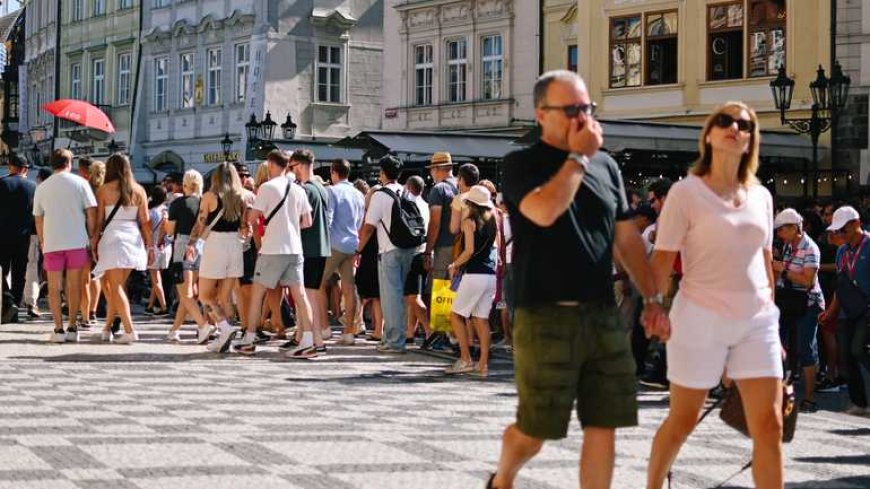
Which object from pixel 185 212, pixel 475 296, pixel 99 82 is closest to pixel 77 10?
pixel 99 82

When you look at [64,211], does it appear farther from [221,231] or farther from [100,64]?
[100,64]

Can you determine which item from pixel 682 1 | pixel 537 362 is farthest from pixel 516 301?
pixel 682 1

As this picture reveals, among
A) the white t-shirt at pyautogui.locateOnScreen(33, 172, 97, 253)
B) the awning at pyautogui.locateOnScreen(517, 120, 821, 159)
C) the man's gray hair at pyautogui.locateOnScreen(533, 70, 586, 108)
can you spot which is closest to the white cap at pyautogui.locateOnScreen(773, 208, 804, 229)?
the man's gray hair at pyautogui.locateOnScreen(533, 70, 586, 108)

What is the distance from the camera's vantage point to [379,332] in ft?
58.0

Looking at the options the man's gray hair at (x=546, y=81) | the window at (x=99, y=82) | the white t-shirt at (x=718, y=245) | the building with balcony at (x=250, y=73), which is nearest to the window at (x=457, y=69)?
the building with balcony at (x=250, y=73)

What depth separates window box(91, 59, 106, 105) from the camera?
5634 cm

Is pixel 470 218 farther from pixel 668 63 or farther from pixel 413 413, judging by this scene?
pixel 668 63

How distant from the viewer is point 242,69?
48.4m

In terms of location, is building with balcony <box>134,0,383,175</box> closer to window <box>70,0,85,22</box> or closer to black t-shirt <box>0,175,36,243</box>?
window <box>70,0,85,22</box>

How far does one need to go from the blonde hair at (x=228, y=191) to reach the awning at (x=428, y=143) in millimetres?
10819

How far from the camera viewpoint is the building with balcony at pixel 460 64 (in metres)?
38.1

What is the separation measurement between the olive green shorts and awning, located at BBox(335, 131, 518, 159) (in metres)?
20.6

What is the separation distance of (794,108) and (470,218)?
17.5 metres

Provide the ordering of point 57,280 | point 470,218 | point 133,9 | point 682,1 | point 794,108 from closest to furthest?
point 470,218
point 57,280
point 794,108
point 682,1
point 133,9
